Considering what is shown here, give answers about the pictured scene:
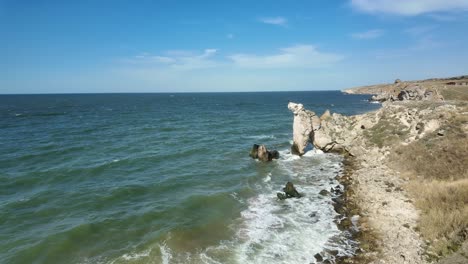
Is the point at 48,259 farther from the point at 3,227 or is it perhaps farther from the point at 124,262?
the point at 3,227

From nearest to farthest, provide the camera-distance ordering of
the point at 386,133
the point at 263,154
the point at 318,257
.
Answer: the point at 318,257 < the point at 386,133 < the point at 263,154

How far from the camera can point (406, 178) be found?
1037 inches

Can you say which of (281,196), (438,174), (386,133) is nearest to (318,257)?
(281,196)

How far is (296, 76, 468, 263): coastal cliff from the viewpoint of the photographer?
649 inches

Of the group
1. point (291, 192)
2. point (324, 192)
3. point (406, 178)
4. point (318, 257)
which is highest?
point (406, 178)

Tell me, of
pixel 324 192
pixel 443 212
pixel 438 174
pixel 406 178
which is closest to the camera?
pixel 443 212

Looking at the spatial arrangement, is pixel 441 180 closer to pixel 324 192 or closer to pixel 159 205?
pixel 324 192

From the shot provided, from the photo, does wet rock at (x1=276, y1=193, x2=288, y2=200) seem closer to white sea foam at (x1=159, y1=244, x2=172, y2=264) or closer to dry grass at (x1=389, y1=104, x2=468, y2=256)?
dry grass at (x1=389, y1=104, x2=468, y2=256)

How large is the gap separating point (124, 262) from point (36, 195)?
14.7 meters

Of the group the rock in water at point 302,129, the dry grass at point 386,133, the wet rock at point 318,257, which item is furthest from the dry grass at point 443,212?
the rock in water at point 302,129

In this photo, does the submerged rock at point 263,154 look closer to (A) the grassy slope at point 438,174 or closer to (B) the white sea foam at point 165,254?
(A) the grassy slope at point 438,174

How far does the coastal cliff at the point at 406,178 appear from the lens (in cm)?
1648

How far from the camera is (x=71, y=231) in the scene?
20.5 meters

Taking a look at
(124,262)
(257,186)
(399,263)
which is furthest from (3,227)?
(399,263)
